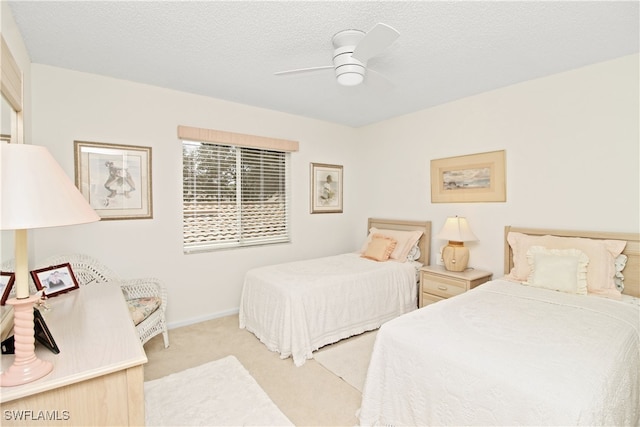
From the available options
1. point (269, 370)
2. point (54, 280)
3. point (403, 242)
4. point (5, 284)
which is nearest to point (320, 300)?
point (269, 370)

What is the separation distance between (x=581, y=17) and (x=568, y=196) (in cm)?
147

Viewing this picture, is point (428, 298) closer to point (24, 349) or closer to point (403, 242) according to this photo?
point (403, 242)

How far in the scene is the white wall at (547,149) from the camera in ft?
8.25

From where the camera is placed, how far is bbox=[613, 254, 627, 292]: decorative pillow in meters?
2.43

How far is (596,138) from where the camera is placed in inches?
104

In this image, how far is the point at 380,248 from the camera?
12.4ft

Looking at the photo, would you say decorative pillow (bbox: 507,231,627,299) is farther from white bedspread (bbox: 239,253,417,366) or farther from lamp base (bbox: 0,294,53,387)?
lamp base (bbox: 0,294,53,387)

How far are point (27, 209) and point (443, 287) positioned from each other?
323cm

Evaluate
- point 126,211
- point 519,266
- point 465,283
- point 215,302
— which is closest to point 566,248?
point 519,266

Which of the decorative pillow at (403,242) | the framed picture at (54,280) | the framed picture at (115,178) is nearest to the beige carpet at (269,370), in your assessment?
the framed picture at (54,280)

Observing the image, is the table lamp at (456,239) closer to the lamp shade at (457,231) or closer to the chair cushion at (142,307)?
the lamp shade at (457,231)

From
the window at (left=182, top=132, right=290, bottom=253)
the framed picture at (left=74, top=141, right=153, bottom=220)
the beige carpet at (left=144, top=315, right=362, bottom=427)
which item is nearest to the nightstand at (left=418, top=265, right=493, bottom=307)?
the beige carpet at (left=144, top=315, right=362, bottom=427)

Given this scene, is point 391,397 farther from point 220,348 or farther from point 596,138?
point 596,138

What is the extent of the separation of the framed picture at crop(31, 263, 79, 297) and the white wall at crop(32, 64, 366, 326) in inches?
28.2
